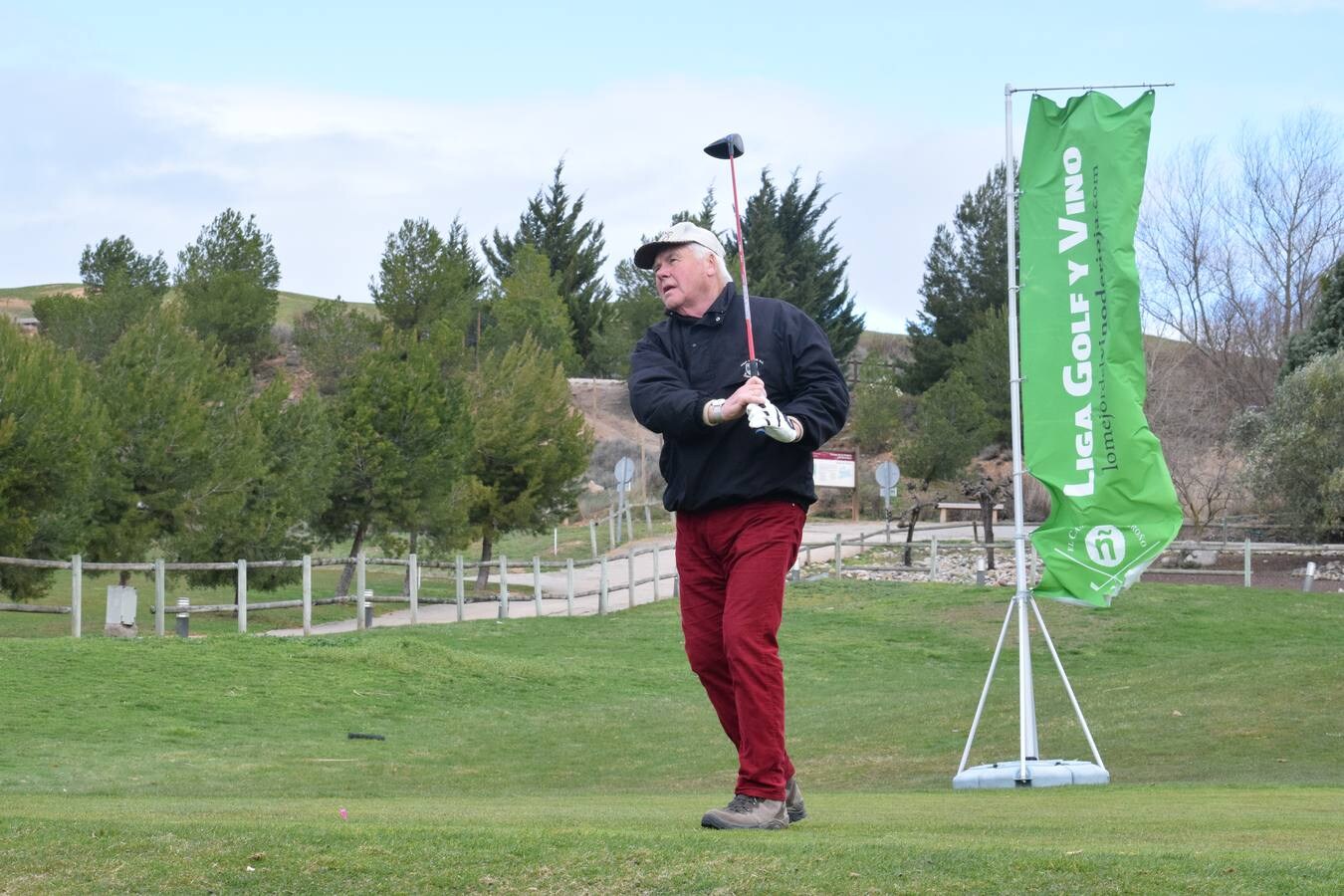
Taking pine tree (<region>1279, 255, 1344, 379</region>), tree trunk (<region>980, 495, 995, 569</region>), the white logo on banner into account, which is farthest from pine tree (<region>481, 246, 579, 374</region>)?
the white logo on banner

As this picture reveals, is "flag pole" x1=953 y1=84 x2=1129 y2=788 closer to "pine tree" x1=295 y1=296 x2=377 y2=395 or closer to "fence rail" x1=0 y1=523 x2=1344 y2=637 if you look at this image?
"fence rail" x1=0 y1=523 x2=1344 y2=637

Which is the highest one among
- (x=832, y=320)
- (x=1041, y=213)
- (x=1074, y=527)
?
(x=832, y=320)

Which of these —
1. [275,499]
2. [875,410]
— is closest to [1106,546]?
[275,499]

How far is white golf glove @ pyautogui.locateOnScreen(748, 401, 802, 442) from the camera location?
17.6ft

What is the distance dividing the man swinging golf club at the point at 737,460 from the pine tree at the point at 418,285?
6334 centimetres

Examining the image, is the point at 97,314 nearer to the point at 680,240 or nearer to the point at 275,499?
the point at 275,499

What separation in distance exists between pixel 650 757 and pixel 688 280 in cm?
949

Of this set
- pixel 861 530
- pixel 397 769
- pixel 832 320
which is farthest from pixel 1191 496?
pixel 397 769

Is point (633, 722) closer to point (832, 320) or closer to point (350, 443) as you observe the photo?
point (350, 443)

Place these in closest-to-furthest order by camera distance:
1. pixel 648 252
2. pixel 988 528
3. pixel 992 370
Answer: pixel 648 252 → pixel 988 528 → pixel 992 370

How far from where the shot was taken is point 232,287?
217ft

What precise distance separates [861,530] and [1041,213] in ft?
147

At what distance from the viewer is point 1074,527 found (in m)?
11.2

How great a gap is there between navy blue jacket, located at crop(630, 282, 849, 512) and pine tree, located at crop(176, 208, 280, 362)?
60077mm
